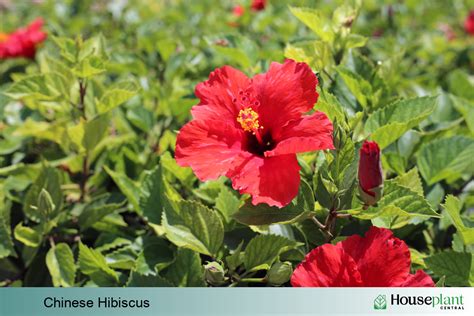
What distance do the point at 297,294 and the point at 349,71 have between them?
0.53 m

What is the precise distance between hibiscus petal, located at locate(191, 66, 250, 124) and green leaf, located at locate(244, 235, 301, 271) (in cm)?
21

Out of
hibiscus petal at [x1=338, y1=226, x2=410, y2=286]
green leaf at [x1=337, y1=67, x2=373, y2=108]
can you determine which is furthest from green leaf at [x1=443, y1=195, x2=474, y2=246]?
green leaf at [x1=337, y1=67, x2=373, y2=108]

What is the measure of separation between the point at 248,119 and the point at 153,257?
0.37m

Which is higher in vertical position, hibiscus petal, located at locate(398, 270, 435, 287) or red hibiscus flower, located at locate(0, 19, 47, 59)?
hibiscus petal, located at locate(398, 270, 435, 287)

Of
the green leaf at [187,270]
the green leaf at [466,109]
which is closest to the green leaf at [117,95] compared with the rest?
the green leaf at [187,270]

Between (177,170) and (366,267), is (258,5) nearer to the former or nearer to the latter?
(177,170)

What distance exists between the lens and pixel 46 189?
51.7 inches

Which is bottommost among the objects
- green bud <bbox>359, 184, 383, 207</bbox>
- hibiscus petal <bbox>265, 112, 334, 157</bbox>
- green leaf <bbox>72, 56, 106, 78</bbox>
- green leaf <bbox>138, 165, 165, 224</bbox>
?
green leaf <bbox>138, 165, 165, 224</bbox>

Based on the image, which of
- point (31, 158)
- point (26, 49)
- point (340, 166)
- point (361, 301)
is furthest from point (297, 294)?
point (26, 49)

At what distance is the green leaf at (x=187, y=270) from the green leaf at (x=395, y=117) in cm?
41

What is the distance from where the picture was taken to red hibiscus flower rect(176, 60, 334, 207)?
91 centimetres

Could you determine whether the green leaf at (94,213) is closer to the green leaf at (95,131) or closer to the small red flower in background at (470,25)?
the green leaf at (95,131)

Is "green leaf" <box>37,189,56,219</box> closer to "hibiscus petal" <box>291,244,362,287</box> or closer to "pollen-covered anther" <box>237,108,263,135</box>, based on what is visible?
"pollen-covered anther" <box>237,108,263,135</box>

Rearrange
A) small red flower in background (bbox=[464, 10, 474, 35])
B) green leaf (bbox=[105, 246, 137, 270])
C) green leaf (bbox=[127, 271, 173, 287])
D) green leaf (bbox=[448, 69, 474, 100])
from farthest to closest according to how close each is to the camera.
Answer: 1. small red flower in background (bbox=[464, 10, 474, 35])
2. green leaf (bbox=[448, 69, 474, 100])
3. green leaf (bbox=[105, 246, 137, 270])
4. green leaf (bbox=[127, 271, 173, 287])
